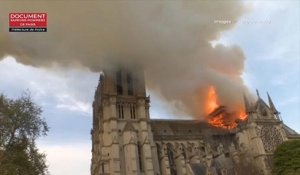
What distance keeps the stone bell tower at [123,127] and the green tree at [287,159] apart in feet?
67.7

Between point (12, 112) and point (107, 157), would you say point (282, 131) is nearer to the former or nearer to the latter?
point (107, 157)

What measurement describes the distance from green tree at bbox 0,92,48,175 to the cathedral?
28170mm

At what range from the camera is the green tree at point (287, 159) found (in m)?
48.6

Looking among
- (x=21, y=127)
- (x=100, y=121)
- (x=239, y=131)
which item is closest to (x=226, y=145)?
(x=239, y=131)

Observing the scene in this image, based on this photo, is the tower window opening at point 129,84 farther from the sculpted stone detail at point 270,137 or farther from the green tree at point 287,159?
the green tree at point 287,159

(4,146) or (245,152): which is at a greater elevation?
(245,152)

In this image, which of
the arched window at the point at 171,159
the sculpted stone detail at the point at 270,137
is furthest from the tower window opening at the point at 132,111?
the sculpted stone detail at the point at 270,137

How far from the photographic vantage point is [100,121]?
63.5m

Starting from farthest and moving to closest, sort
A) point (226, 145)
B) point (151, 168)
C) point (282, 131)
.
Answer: point (226, 145) < point (282, 131) < point (151, 168)

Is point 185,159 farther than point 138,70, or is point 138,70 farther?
point 138,70

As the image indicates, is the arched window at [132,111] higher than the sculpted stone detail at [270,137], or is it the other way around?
the arched window at [132,111]

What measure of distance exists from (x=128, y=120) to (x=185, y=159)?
13187 millimetres

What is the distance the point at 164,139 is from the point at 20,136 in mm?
41265

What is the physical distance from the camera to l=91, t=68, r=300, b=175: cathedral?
56.2 m
